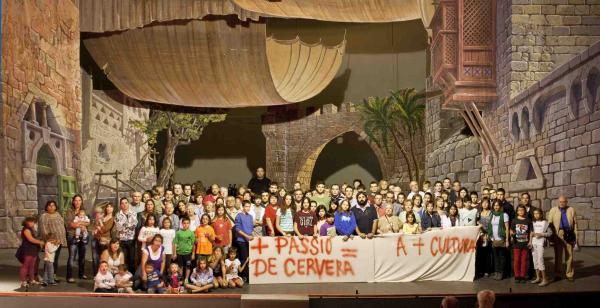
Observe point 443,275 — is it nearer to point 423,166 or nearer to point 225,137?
point 423,166

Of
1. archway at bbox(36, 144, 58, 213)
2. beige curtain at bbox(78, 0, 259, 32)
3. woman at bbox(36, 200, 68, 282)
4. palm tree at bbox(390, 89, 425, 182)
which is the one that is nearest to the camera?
woman at bbox(36, 200, 68, 282)

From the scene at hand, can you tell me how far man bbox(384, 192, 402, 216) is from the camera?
336 inches

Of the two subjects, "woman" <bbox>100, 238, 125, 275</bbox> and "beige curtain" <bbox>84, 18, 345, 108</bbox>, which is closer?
"woman" <bbox>100, 238, 125, 275</bbox>

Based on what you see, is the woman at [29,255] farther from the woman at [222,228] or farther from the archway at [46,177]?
the archway at [46,177]

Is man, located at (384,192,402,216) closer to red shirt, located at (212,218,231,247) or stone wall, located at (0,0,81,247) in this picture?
red shirt, located at (212,218,231,247)

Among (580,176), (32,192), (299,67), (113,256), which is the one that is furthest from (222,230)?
(299,67)

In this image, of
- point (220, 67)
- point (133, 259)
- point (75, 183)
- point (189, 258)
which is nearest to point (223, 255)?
point (189, 258)

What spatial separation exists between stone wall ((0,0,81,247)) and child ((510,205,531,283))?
6.33 m

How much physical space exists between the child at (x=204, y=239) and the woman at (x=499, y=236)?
3.05 meters

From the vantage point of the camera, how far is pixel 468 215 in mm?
8188

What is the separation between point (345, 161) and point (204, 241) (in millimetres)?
5287

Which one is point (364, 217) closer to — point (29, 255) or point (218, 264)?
point (218, 264)

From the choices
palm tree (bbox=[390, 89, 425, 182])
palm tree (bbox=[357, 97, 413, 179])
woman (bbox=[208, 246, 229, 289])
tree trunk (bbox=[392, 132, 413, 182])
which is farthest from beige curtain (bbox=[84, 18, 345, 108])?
woman (bbox=[208, 246, 229, 289])

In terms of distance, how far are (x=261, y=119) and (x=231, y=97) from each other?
0.72m
